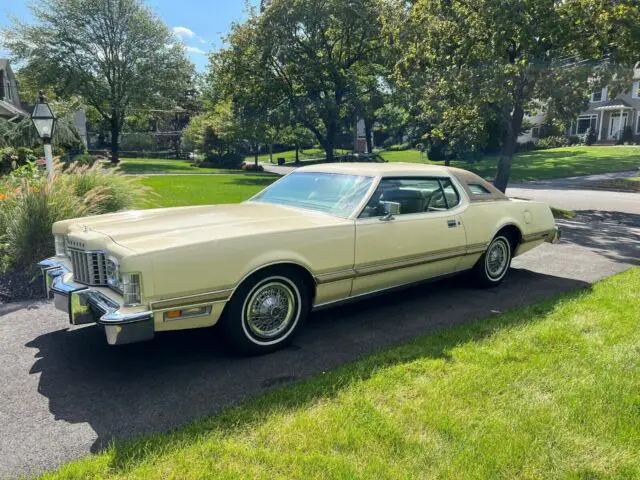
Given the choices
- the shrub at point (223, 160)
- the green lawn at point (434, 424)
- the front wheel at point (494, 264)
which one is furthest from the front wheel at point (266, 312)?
the shrub at point (223, 160)

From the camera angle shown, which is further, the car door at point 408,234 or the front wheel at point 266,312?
the car door at point 408,234

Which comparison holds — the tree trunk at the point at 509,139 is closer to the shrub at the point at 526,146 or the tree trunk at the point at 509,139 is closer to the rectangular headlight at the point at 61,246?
the rectangular headlight at the point at 61,246

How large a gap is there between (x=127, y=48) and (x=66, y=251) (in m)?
35.5

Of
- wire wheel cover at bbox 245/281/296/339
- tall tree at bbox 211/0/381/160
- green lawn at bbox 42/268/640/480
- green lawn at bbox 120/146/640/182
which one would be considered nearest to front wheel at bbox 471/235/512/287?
green lawn at bbox 42/268/640/480

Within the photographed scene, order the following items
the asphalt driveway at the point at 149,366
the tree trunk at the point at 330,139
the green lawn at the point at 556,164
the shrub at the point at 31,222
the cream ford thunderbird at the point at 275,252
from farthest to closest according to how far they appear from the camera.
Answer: the tree trunk at the point at 330,139 < the green lawn at the point at 556,164 < the shrub at the point at 31,222 < the cream ford thunderbird at the point at 275,252 < the asphalt driveway at the point at 149,366

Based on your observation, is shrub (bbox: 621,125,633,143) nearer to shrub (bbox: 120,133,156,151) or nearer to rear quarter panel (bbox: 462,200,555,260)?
rear quarter panel (bbox: 462,200,555,260)

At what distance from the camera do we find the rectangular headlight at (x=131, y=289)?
10.3ft

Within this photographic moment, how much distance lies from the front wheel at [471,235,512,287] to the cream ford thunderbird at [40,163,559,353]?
0.09ft

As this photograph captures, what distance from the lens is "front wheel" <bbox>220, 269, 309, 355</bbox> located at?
142 inches

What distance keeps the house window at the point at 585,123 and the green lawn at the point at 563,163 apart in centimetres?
864

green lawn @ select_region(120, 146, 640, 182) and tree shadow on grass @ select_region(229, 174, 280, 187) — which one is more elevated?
green lawn @ select_region(120, 146, 640, 182)

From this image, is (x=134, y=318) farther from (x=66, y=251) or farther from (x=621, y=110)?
(x=621, y=110)

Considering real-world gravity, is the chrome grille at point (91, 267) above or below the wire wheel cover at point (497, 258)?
above

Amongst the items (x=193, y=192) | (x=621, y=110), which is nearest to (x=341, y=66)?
(x=193, y=192)
